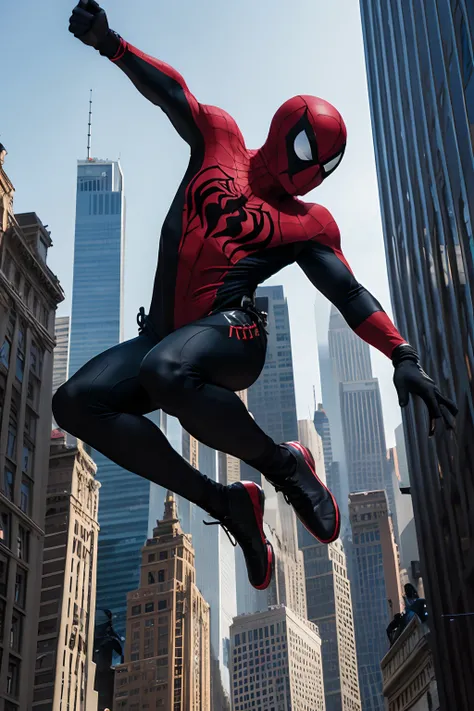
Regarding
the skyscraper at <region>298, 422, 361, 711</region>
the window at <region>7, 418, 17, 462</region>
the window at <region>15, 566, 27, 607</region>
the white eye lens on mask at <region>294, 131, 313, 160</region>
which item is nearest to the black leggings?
the white eye lens on mask at <region>294, 131, 313, 160</region>

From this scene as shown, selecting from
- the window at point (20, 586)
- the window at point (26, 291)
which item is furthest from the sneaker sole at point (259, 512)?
the window at point (26, 291)

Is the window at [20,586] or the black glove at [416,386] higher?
the window at [20,586]

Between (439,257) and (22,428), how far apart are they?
21214 mm

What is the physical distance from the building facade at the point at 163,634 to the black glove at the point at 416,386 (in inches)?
3725

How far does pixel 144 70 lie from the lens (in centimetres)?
461

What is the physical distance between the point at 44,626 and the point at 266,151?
193 ft

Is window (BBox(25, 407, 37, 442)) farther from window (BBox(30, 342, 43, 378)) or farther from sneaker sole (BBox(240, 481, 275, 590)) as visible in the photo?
sneaker sole (BBox(240, 481, 275, 590))

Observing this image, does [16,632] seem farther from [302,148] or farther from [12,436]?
[302,148]

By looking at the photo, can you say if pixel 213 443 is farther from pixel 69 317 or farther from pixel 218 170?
pixel 69 317

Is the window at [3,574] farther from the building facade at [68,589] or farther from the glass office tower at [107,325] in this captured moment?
the glass office tower at [107,325]

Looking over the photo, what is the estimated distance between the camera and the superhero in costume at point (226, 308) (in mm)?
4004

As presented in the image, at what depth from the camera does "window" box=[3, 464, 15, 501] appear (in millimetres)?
Result: 37438

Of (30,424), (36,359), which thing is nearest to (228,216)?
(30,424)

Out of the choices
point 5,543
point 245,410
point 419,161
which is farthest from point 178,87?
point 5,543
